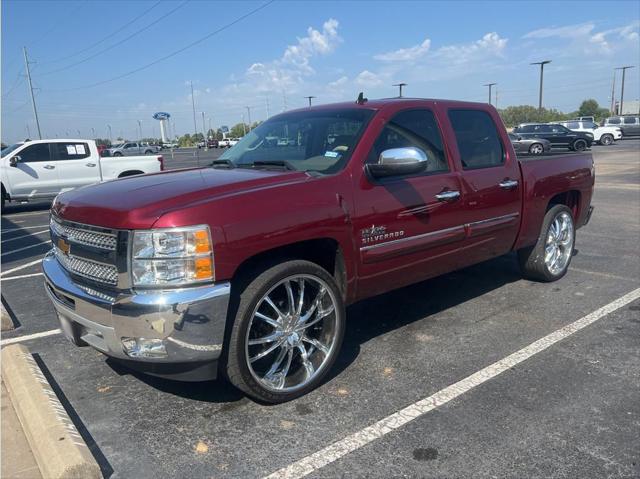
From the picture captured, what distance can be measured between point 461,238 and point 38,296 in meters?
4.54

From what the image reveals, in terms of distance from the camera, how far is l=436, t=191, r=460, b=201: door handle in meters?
4.14

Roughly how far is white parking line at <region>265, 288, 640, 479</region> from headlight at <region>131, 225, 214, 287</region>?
1.11 metres

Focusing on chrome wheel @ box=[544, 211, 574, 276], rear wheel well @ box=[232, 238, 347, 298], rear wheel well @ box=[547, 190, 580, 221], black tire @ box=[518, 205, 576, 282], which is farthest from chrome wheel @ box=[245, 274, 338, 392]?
rear wheel well @ box=[547, 190, 580, 221]

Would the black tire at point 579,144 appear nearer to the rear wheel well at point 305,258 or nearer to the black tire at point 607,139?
the black tire at point 607,139

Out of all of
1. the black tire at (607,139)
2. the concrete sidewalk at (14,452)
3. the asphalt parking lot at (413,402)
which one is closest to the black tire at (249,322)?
the asphalt parking lot at (413,402)

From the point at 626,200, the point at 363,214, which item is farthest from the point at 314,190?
the point at 626,200

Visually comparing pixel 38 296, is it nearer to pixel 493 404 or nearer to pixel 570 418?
pixel 493 404

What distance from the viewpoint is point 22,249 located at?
28.0 ft

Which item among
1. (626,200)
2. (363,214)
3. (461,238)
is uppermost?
(363,214)

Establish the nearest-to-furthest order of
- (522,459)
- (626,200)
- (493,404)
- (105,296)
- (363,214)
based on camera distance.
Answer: (522,459), (105,296), (493,404), (363,214), (626,200)

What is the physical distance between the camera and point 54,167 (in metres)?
13.8

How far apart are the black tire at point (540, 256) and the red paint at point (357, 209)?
10.9 inches

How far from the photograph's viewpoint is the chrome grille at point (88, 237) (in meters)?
2.97

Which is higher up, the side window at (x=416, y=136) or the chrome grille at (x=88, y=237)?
the side window at (x=416, y=136)
